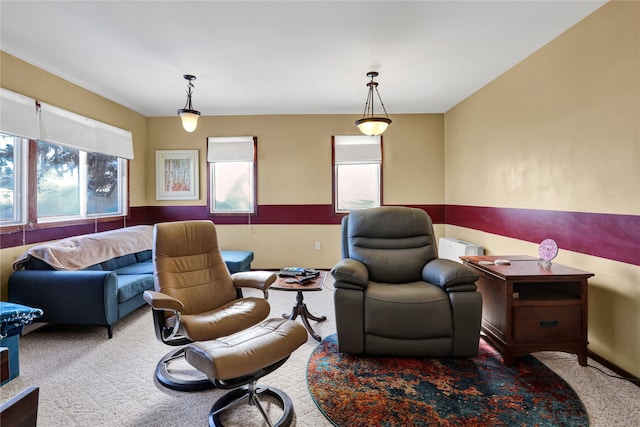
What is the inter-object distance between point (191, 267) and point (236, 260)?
166 centimetres

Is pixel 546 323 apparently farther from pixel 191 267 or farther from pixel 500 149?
pixel 191 267

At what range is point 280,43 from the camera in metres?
2.65

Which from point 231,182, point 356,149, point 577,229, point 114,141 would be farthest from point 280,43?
point 577,229

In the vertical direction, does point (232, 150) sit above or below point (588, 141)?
above

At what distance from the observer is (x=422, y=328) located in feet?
7.07

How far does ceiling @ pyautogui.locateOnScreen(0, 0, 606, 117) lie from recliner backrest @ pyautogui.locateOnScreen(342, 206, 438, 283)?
154cm

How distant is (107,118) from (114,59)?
1.30 m

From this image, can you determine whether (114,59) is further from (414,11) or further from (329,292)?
(329,292)

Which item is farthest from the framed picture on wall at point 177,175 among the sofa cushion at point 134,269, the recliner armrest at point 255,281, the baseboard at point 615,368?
the baseboard at point 615,368

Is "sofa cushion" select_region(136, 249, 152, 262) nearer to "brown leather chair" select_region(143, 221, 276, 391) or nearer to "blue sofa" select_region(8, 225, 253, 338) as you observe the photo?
"blue sofa" select_region(8, 225, 253, 338)

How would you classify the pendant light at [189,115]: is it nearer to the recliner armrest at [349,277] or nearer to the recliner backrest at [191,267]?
the recliner backrest at [191,267]

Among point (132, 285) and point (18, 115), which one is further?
point (132, 285)

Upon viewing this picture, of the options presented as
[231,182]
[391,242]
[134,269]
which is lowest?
[134,269]

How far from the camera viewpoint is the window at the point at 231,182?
4781 millimetres
